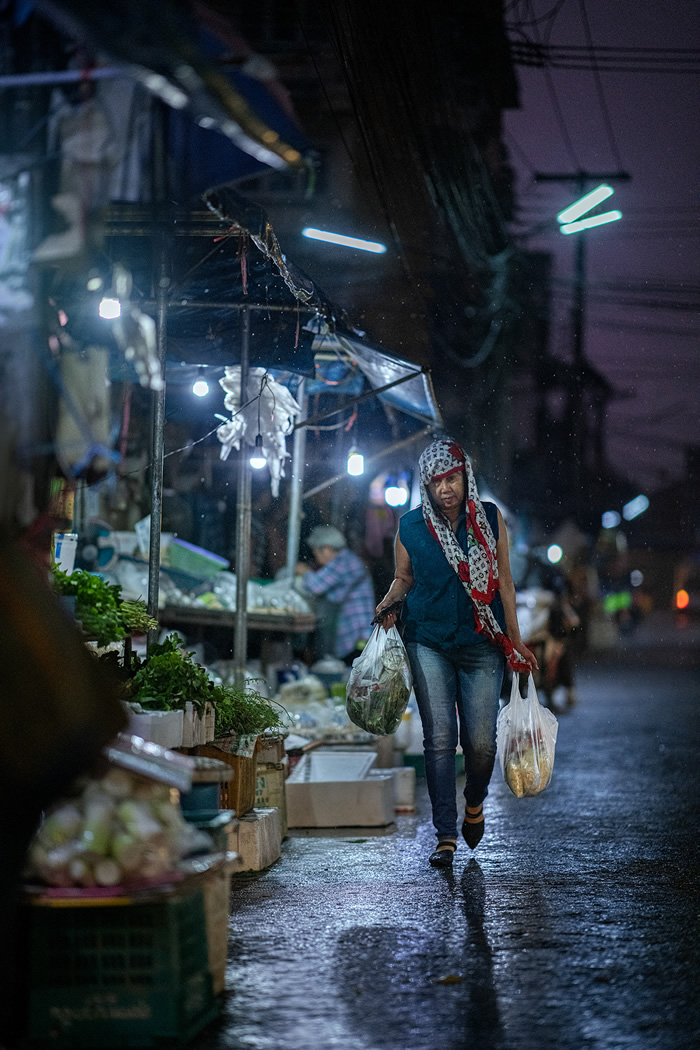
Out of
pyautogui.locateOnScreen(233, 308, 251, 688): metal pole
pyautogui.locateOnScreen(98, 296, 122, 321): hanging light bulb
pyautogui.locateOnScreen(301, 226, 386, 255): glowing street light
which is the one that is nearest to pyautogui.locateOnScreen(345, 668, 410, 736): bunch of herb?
pyautogui.locateOnScreen(233, 308, 251, 688): metal pole

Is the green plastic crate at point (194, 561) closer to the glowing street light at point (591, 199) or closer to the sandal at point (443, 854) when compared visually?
the sandal at point (443, 854)

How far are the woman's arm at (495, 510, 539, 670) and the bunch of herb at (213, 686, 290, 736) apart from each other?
5.12ft

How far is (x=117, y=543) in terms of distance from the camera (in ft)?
37.2

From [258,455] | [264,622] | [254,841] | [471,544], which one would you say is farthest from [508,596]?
[264,622]

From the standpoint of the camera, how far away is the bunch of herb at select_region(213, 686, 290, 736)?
7012 mm

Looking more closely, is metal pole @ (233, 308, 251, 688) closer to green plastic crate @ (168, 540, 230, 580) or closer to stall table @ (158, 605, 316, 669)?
stall table @ (158, 605, 316, 669)

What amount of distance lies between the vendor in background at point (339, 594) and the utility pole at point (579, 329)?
38.0 feet

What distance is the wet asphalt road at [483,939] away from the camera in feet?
13.3

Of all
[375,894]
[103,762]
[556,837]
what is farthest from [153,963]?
[556,837]

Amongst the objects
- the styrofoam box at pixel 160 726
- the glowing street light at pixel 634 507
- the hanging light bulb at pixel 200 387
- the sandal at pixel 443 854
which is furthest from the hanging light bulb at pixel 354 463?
the glowing street light at pixel 634 507

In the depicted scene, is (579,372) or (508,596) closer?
(508,596)

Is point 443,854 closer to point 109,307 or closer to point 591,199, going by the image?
point 109,307

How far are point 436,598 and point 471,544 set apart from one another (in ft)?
1.21

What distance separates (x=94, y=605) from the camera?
6.39 metres
